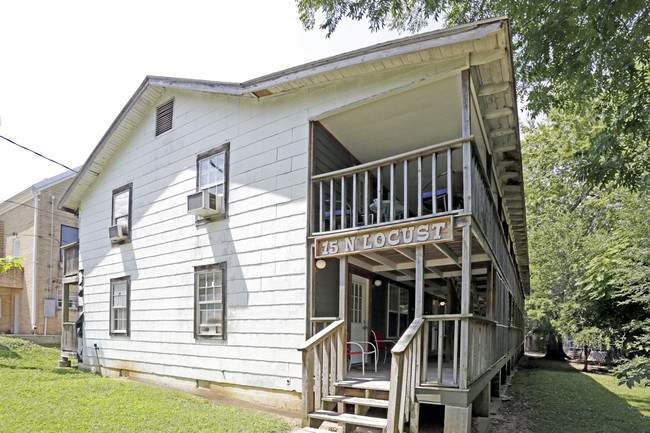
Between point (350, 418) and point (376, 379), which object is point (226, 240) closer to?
point (376, 379)

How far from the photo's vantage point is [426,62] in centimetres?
670

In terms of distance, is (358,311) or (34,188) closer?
(358,311)

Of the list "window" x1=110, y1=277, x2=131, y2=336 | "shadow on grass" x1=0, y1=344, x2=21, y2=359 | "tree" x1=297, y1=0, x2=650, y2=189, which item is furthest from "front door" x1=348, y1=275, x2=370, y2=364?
"shadow on grass" x1=0, y1=344, x2=21, y2=359

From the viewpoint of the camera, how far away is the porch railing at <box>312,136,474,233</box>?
20.8ft

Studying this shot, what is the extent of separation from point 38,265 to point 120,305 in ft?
40.1

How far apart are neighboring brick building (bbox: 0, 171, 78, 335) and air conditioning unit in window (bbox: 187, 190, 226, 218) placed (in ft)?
50.3

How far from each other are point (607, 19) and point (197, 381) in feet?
33.1

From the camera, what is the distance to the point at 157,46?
407 inches

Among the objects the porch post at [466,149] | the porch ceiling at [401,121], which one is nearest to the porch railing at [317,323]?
the porch post at [466,149]

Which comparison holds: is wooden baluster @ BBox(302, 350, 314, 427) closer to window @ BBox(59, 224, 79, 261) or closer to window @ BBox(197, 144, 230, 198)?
window @ BBox(197, 144, 230, 198)

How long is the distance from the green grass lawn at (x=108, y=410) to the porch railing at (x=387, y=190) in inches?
136

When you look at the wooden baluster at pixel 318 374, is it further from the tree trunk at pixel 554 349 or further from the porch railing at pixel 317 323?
the tree trunk at pixel 554 349

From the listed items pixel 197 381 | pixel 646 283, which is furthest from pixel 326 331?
pixel 646 283

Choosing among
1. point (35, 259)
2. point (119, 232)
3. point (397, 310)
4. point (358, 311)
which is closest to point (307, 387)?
point (358, 311)
